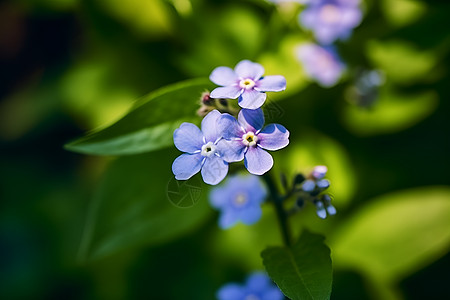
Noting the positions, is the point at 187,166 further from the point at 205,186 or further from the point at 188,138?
the point at 205,186

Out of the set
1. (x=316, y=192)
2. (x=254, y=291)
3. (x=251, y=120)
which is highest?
(x=251, y=120)

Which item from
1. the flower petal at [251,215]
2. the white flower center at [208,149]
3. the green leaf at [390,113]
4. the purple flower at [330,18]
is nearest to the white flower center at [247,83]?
the white flower center at [208,149]

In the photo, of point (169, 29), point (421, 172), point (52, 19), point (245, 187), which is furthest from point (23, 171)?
point (421, 172)

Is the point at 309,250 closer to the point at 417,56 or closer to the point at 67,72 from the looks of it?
the point at 417,56

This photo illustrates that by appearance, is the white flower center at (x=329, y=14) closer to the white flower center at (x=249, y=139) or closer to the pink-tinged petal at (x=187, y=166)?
the white flower center at (x=249, y=139)

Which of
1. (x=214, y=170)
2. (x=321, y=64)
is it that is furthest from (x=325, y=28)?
(x=214, y=170)
